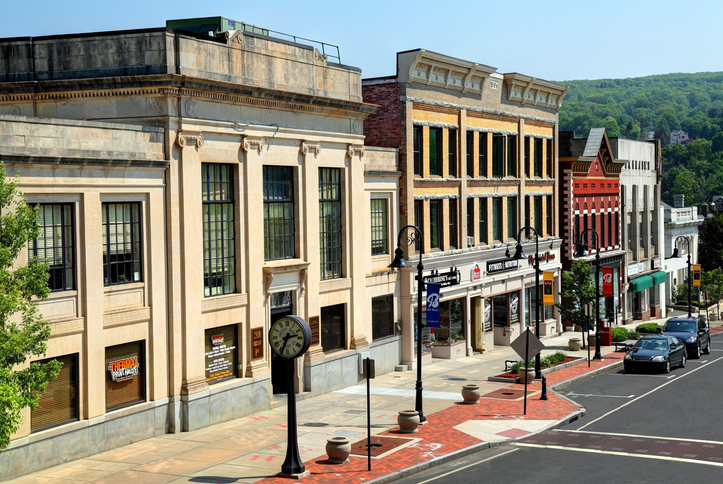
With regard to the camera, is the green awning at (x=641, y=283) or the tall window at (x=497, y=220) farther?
the green awning at (x=641, y=283)

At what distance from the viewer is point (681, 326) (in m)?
49.0

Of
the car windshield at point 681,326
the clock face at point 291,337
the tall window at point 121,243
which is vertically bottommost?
the car windshield at point 681,326

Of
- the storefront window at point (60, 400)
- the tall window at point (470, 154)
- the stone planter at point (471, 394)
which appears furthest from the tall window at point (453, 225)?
the storefront window at point (60, 400)

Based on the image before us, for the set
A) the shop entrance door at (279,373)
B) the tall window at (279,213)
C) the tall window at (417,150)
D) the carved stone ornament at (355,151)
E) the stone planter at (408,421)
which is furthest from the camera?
the tall window at (417,150)

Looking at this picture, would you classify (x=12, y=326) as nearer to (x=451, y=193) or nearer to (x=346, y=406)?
(x=346, y=406)

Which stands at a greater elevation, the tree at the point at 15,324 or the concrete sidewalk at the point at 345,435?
the tree at the point at 15,324

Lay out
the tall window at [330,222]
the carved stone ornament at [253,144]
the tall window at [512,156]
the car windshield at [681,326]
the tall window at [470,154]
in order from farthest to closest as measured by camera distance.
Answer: the tall window at [512,156] < the car windshield at [681,326] < the tall window at [470,154] < the tall window at [330,222] < the carved stone ornament at [253,144]

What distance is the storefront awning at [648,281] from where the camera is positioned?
68.7m

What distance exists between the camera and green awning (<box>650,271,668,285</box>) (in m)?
72.9

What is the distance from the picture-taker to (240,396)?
98.2 feet

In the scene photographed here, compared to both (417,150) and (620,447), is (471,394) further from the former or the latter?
(417,150)

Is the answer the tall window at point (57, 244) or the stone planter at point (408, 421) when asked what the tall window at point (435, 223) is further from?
the tall window at point (57, 244)

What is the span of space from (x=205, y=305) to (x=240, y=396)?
3.42 m

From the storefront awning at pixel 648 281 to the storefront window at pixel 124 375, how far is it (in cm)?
4940
